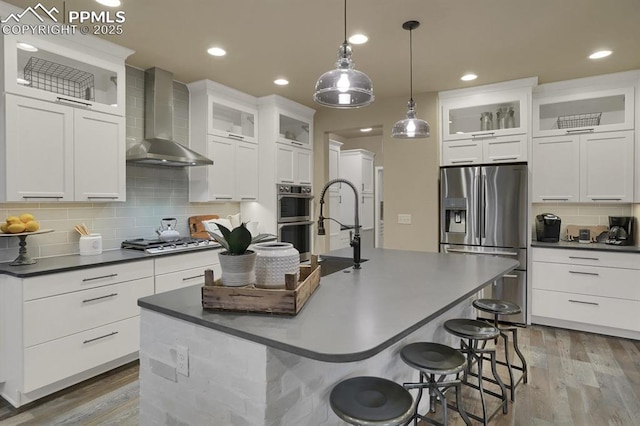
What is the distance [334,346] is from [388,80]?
3.49m

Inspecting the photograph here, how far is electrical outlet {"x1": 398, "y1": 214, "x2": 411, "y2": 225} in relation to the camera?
4.66 metres

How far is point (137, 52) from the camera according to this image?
10.7 feet

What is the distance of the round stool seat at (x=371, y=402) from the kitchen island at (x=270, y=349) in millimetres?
130

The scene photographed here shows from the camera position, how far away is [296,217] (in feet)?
16.2

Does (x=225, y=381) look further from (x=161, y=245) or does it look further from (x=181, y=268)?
(x=161, y=245)

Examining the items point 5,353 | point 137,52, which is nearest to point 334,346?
point 5,353

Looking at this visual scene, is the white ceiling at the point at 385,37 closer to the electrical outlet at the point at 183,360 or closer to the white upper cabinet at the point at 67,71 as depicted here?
the white upper cabinet at the point at 67,71

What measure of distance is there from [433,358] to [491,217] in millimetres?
2786

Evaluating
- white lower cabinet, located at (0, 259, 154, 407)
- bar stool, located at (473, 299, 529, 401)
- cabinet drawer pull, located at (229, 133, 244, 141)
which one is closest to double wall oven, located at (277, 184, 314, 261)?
cabinet drawer pull, located at (229, 133, 244, 141)

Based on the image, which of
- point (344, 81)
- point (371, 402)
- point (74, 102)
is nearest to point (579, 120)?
point (344, 81)

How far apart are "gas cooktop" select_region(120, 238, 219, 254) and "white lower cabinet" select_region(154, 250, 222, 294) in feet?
0.24

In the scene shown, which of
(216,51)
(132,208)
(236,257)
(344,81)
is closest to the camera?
(236,257)

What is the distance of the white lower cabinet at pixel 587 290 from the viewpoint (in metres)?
3.56

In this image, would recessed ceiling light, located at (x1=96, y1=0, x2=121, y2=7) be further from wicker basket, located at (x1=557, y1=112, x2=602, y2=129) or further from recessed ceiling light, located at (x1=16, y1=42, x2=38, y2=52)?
wicker basket, located at (x1=557, y1=112, x2=602, y2=129)
